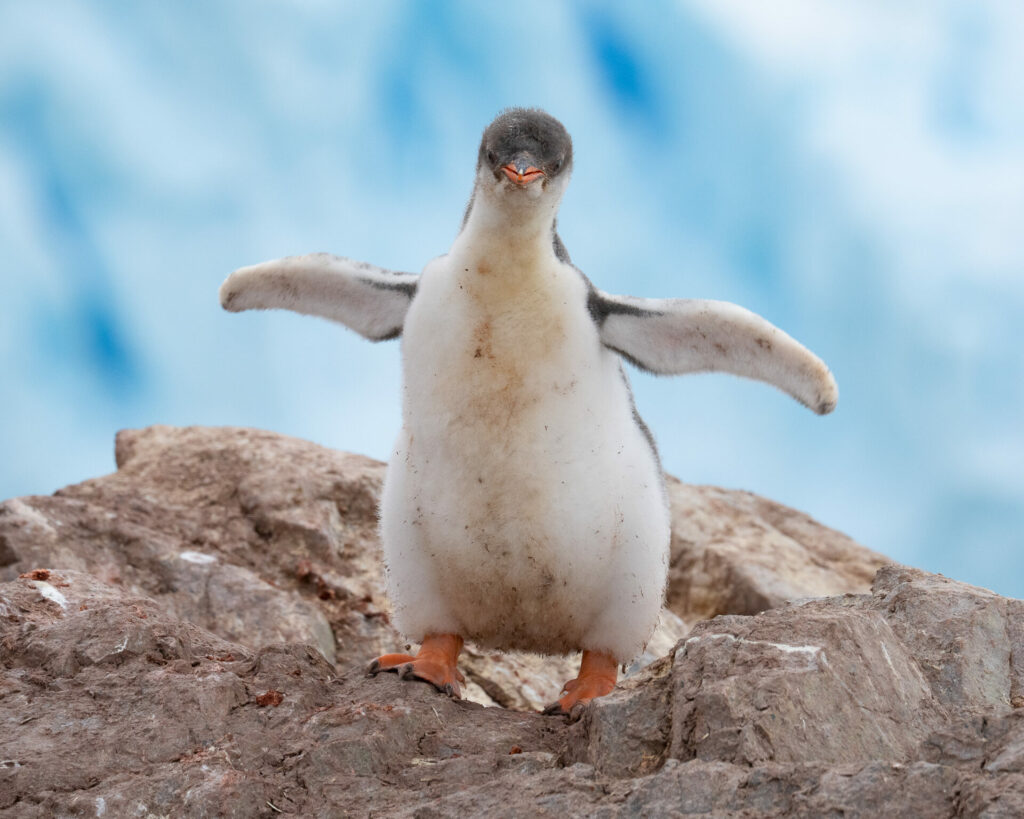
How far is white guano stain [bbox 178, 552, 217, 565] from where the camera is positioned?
721cm

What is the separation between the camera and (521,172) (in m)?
4.31

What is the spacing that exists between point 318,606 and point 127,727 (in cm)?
362

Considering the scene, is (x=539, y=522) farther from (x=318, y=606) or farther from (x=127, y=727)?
(x=318, y=606)

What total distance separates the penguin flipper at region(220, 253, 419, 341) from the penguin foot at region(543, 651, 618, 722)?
163 centimetres

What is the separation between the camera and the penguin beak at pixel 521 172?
4297 mm

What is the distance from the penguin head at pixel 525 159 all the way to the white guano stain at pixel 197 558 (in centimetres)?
362

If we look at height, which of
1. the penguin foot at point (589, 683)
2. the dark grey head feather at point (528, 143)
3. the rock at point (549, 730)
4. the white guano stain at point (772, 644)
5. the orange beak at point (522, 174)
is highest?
the dark grey head feather at point (528, 143)

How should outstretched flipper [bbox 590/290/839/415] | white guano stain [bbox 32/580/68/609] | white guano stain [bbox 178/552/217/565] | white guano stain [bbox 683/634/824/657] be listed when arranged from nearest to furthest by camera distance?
1. white guano stain [bbox 683/634/824/657]
2. outstretched flipper [bbox 590/290/839/415]
3. white guano stain [bbox 32/580/68/609]
4. white guano stain [bbox 178/552/217/565]

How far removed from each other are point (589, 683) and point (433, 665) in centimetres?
66

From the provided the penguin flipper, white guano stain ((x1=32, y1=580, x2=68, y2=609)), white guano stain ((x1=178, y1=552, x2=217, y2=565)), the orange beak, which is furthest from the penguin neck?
white guano stain ((x1=178, y1=552, x2=217, y2=565))

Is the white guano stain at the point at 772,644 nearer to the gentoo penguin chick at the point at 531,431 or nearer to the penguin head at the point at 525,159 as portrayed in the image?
the gentoo penguin chick at the point at 531,431

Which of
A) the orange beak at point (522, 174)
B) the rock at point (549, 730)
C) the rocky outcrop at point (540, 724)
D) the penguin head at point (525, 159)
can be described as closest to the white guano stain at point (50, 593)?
the rocky outcrop at point (540, 724)

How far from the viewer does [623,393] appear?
495 centimetres

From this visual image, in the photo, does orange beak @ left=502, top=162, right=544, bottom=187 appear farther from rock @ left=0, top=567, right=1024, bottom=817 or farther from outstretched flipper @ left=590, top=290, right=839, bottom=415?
rock @ left=0, top=567, right=1024, bottom=817
